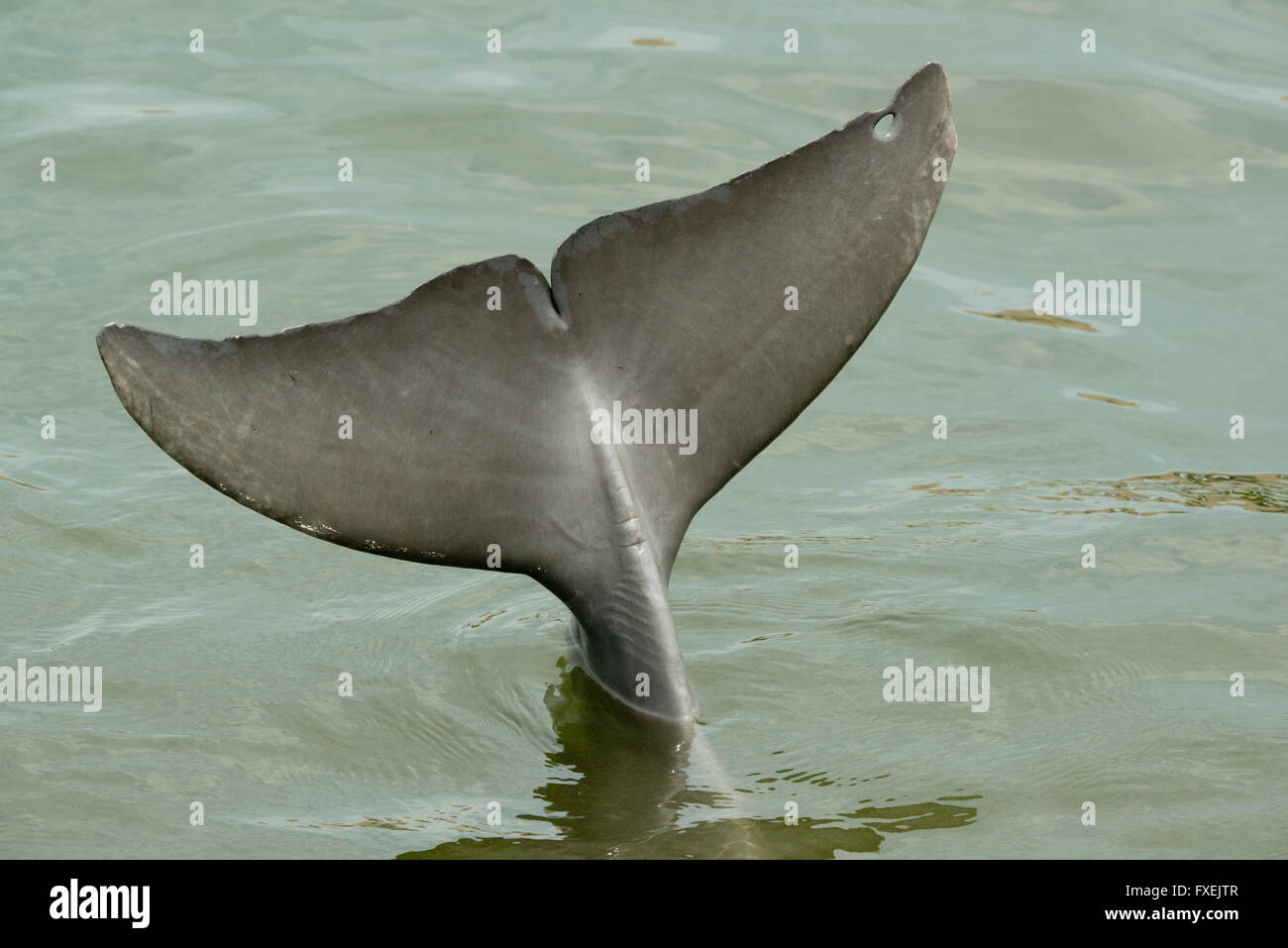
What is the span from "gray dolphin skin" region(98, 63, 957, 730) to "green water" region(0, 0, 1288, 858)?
760 millimetres

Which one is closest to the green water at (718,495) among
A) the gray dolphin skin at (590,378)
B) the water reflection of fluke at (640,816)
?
the water reflection of fluke at (640,816)

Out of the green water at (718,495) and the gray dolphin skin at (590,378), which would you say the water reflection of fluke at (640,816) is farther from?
the gray dolphin skin at (590,378)

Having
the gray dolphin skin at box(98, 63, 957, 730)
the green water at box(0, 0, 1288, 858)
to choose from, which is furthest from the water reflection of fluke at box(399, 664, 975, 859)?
the gray dolphin skin at box(98, 63, 957, 730)

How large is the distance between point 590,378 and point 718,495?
8.00 feet

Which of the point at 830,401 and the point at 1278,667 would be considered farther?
the point at 830,401

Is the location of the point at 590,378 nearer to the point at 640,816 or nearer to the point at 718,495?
the point at 640,816

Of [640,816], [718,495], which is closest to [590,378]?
[640,816]

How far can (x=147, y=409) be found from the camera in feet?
13.6

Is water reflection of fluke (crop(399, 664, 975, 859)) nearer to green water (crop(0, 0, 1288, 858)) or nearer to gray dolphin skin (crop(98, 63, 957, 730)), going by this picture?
green water (crop(0, 0, 1288, 858))

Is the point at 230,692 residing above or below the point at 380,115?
below

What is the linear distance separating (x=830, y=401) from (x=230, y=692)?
324 cm

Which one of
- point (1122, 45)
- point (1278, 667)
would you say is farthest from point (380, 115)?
point (1278, 667)

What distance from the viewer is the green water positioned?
4.98 metres

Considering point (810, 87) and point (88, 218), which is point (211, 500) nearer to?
point (88, 218)
